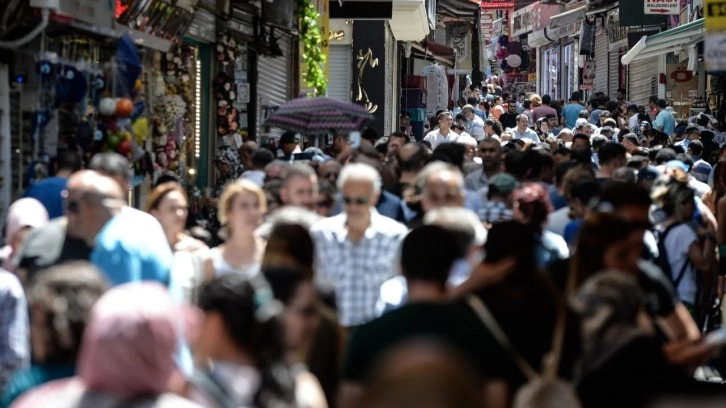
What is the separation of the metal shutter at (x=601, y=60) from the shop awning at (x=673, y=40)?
23.1 metres

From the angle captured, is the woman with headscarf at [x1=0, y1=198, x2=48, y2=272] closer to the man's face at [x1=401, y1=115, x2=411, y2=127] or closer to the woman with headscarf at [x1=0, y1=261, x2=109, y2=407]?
the woman with headscarf at [x1=0, y1=261, x2=109, y2=407]

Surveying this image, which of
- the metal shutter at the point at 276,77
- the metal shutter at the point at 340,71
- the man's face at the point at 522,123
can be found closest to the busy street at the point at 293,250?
the metal shutter at the point at 276,77

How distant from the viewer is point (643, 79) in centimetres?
4366

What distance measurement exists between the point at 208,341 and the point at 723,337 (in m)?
2.32

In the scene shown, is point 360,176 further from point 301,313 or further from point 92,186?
point 301,313

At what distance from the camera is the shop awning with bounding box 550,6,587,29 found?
5884 cm

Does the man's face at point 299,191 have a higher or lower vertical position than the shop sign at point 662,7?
lower

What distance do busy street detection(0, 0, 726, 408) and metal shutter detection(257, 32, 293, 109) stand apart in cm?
114

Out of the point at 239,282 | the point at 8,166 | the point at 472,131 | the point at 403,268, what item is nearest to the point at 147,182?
the point at 8,166

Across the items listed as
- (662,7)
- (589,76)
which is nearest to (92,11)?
(662,7)

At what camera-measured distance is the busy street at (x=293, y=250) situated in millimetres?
4527

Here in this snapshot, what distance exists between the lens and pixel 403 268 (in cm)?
572

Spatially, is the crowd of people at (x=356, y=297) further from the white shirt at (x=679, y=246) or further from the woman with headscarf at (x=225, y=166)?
the woman with headscarf at (x=225, y=166)

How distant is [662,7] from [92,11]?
1035 inches
